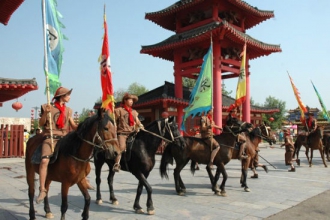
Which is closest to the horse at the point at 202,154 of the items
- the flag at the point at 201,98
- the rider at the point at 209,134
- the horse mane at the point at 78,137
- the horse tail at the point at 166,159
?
the horse tail at the point at 166,159

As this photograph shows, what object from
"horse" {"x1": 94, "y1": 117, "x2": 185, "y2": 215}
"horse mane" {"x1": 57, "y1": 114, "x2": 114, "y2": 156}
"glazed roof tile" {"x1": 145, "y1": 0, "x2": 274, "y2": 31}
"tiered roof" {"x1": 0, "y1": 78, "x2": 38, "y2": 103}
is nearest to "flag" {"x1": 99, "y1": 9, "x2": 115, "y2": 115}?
"horse" {"x1": 94, "y1": 117, "x2": 185, "y2": 215}

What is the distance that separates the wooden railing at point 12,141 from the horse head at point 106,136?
13.8 meters

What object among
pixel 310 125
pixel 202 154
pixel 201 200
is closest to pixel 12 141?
pixel 202 154

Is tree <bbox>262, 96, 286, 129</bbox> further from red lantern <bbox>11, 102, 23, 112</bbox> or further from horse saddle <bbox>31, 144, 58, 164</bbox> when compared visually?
horse saddle <bbox>31, 144, 58, 164</bbox>

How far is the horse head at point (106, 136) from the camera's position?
431cm

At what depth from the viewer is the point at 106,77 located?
5910 mm

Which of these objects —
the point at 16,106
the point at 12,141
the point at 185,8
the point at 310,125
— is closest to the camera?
the point at 310,125

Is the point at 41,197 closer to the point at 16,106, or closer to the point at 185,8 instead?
the point at 16,106

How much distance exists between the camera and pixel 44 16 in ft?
18.0

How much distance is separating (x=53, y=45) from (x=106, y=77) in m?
1.21

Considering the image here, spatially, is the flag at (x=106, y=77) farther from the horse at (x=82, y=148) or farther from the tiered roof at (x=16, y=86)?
the tiered roof at (x=16, y=86)

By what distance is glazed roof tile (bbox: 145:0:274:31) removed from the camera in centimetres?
1851

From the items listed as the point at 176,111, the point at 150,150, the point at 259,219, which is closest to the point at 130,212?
the point at 150,150

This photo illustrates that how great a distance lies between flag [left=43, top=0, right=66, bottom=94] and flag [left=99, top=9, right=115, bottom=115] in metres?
0.86
